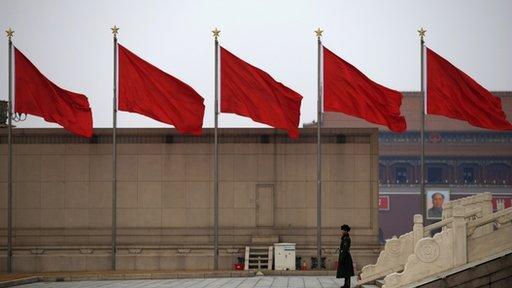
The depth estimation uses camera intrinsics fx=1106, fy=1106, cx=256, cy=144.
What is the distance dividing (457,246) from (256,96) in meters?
13.2

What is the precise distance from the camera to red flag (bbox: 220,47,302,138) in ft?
111

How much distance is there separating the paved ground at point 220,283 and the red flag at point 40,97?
5.66 meters

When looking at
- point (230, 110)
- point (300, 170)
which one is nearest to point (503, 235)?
point (230, 110)

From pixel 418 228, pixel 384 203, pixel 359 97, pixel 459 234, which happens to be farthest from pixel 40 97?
pixel 384 203

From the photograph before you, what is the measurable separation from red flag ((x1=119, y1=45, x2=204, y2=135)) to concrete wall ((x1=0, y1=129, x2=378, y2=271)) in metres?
3.10

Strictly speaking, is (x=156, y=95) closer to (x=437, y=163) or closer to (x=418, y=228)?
(x=418, y=228)

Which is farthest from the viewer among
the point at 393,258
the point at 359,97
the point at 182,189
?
the point at 182,189

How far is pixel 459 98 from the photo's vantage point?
33.0 metres

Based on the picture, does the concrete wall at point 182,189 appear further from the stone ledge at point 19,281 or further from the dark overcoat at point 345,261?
the dark overcoat at point 345,261

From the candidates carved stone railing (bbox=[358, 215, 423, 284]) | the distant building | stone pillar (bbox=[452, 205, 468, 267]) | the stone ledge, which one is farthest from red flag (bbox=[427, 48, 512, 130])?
the distant building

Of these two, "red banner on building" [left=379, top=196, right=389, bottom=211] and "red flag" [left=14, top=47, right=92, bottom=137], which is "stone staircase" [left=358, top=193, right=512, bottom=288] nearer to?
"red flag" [left=14, top=47, right=92, bottom=137]

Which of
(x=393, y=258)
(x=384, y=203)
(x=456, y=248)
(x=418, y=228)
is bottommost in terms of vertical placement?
(x=393, y=258)

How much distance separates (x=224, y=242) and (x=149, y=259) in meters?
2.57

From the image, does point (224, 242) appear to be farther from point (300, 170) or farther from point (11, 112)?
point (11, 112)
